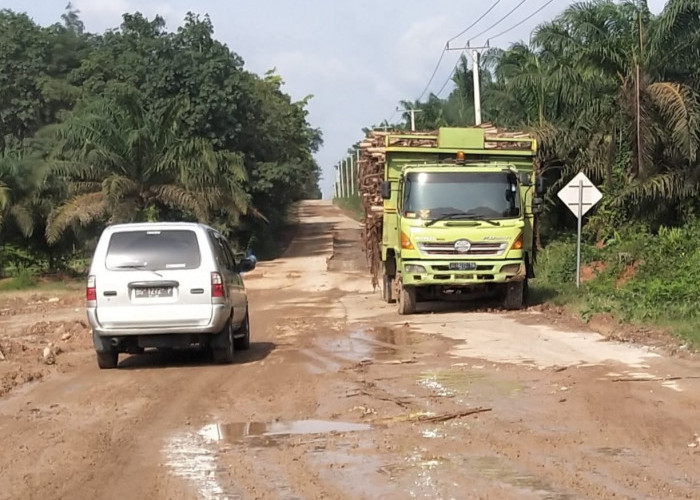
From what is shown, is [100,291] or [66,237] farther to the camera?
[66,237]

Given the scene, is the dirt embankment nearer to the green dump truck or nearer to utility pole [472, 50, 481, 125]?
the green dump truck

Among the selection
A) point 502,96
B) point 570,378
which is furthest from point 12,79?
point 570,378

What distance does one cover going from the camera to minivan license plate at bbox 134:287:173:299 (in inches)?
484

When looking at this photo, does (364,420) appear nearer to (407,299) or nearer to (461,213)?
(461,213)

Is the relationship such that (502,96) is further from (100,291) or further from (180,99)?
(100,291)

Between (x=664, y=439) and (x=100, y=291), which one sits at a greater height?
(x=100, y=291)

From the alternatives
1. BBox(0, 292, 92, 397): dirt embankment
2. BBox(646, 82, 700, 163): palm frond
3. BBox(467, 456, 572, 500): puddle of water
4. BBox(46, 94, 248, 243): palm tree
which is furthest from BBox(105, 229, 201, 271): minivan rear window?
BBox(46, 94, 248, 243): palm tree

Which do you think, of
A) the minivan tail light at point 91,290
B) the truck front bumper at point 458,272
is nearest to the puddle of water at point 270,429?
the minivan tail light at point 91,290

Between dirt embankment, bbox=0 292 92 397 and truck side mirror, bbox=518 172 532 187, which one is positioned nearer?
dirt embankment, bbox=0 292 92 397

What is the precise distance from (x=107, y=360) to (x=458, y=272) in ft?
24.4

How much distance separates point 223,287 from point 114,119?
976 inches

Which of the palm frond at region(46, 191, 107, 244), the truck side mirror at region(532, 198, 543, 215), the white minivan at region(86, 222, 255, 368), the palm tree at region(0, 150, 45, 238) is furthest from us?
the palm tree at region(0, 150, 45, 238)

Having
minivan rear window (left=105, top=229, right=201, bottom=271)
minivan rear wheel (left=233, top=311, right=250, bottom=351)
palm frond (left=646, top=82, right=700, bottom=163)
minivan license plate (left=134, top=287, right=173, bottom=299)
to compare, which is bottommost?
minivan rear wheel (left=233, top=311, right=250, bottom=351)

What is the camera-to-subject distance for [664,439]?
7.67m
